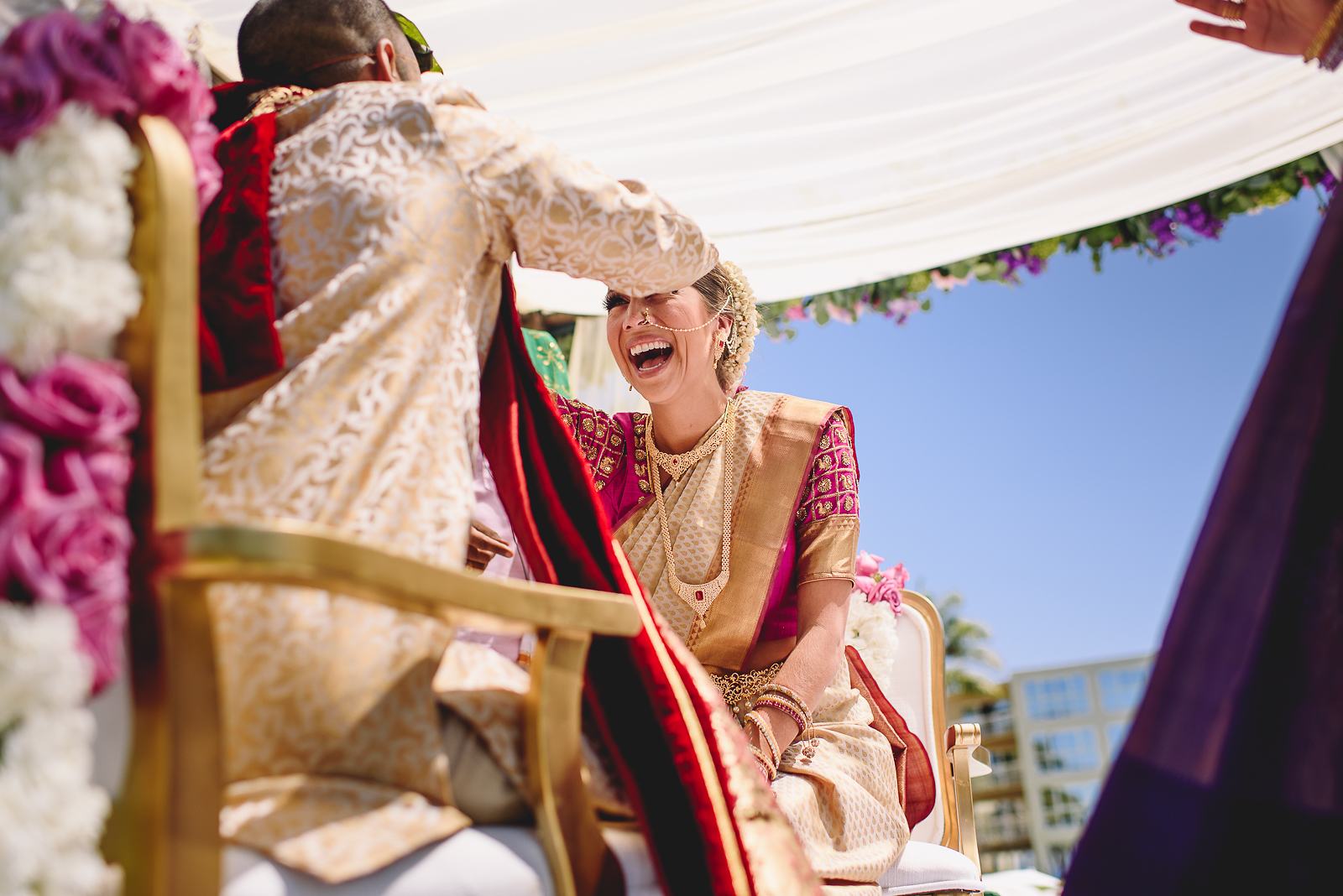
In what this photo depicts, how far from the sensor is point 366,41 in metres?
1.77

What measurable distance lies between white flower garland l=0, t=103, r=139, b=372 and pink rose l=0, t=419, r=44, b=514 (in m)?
0.07

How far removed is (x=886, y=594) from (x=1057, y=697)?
84.1ft

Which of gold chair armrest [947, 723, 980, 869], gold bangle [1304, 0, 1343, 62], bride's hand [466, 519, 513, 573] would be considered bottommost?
gold chair armrest [947, 723, 980, 869]

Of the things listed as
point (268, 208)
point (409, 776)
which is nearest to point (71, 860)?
point (409, 776)

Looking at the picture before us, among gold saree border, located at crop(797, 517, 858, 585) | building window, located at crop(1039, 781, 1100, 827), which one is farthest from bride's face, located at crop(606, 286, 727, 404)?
building window, located at crop(1039, 781, 1100, 827)

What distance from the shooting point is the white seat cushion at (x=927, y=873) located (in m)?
2.43

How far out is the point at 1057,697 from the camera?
26922 mm

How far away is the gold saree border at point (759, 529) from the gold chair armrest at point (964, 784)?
120 centimetres

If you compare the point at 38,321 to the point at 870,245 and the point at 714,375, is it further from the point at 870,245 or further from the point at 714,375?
the point at 870,245

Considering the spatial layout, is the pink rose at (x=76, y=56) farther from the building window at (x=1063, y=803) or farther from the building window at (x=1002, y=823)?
the building window at (x=1002, y=823)

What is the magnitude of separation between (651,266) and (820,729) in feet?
3.98

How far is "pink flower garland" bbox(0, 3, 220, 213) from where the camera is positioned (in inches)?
39.7

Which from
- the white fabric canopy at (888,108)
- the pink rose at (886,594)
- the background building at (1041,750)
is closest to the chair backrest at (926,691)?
the pink rose at (886,594)

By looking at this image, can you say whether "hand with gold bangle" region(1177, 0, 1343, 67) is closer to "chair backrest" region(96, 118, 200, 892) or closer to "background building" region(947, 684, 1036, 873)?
"chair backrest" region(96, 118, 200, 892)
